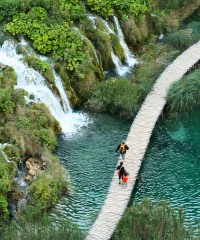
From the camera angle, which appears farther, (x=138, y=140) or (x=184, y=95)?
(x=184, y=95)

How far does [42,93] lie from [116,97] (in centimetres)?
321

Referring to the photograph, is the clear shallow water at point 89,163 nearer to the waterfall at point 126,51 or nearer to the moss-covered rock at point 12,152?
the moss-covered rock at point 12,152

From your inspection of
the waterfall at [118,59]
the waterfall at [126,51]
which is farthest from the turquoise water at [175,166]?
the waterfall at [126,51]

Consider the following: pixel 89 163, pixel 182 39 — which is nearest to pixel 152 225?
pixel 89 163

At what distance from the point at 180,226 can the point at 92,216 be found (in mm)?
3463

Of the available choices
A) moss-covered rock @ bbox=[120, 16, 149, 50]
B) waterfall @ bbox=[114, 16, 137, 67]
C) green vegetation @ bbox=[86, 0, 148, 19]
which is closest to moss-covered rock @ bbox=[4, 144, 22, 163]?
waterfall @ bbox=[114, 16, 137, 67]

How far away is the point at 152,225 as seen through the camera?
1852cm

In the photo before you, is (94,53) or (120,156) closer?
(120,156)

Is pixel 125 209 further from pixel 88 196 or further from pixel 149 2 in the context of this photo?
pixel 149 2

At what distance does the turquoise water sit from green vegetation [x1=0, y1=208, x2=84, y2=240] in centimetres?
382

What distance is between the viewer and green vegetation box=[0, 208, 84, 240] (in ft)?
59.9

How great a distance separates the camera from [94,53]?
92.3 feet

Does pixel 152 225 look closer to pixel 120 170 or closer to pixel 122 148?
pixel 120 170

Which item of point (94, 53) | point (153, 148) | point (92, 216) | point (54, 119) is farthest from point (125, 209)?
point (94, 53)
